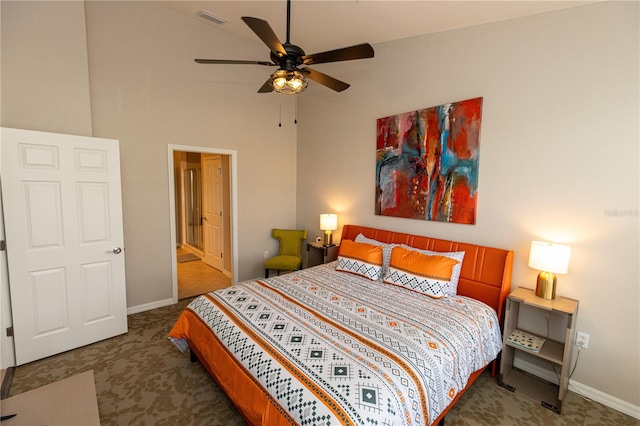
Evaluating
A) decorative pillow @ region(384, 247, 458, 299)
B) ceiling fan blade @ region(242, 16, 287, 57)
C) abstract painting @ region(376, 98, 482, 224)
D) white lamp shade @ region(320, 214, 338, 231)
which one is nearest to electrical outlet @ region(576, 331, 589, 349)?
decorative pillow @ region(384, 247, 458, 299)

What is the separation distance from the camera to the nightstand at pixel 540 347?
223cm

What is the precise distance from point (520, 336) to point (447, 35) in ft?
9.68

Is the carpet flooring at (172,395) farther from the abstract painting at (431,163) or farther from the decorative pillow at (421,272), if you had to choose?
the abstract painting at (431,163)

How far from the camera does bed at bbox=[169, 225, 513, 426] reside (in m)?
1.50

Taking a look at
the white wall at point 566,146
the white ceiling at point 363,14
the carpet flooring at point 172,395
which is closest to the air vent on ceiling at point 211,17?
the white ceiling at point 363,14

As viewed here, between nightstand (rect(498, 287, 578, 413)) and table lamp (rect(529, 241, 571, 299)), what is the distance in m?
0.08

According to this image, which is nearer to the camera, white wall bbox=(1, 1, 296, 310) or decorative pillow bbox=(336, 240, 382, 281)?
white wall bbox=(1, 1, 296, 310)

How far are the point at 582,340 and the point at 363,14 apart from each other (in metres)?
3.54

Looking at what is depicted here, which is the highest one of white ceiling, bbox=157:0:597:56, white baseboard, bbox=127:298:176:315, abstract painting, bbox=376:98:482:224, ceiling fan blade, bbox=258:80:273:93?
white ceiling, bbox=157:0:597:56

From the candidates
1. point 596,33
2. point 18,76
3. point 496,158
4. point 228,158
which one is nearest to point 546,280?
point 496,158

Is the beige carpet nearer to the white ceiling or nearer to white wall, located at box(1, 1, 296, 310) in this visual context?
white wall, located at box(1, 1, 296, 310)

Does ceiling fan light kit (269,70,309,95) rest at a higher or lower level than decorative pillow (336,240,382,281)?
higher

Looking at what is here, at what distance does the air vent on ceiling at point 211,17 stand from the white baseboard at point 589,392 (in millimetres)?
4869

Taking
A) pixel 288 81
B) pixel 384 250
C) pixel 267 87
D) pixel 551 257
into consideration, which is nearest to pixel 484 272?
pixel 551 257
